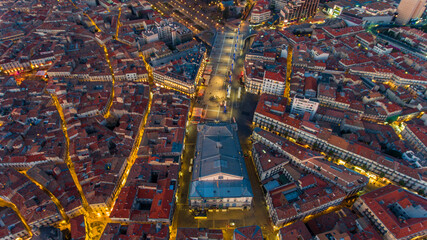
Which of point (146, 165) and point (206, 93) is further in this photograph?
point (206, 93)

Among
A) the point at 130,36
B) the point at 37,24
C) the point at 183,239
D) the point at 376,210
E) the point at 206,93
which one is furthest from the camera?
the point at 37,24

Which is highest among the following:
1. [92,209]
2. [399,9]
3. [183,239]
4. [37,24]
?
[399,9]

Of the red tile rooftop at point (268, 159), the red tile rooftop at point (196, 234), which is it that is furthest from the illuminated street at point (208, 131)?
the red tile rooftop at point (196, 234)

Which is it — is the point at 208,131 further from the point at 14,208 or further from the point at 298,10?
the point at 298,10

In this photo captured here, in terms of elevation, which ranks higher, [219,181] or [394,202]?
[394,202]

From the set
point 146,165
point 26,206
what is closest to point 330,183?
point 146,165

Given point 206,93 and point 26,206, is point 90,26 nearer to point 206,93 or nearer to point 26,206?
point 206,93

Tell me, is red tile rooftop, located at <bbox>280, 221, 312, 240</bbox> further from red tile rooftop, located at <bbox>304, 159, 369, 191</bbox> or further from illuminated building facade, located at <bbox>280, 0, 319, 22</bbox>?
illuminated building facade, located at <bbox>280, 0, 319, 22</bbox>

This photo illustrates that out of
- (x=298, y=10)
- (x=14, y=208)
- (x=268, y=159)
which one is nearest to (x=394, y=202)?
(x=268, y=159)

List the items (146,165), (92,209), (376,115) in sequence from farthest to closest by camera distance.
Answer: (376,115) → (146,165) → (92,209)
